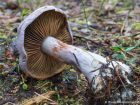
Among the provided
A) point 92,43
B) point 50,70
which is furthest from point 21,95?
point 92,43

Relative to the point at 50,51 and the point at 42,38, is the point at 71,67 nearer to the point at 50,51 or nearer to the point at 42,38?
the point at 50,51

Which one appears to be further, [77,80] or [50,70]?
[50,70]

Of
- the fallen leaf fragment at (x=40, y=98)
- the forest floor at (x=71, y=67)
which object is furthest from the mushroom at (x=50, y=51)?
the fallen leaf fragment at (x=40, y=98)

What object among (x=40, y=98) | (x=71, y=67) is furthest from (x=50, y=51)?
(x=40, y=98)

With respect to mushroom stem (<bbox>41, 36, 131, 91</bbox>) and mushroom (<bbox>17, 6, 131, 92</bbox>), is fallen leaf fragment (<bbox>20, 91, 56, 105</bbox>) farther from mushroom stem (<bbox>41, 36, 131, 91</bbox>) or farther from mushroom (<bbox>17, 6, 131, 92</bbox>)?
mushroom stem (<bbox>41, 36, 131, 91</bbox>)

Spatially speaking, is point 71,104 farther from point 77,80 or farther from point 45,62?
point 45,62

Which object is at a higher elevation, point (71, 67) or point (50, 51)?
point (50, 51)

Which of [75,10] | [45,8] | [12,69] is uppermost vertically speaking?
[45,8]

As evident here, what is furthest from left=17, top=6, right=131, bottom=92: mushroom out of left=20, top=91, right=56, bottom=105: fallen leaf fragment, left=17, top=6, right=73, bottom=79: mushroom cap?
left=20, top=91, right=56, bottom=105: fallen leaf fragment
